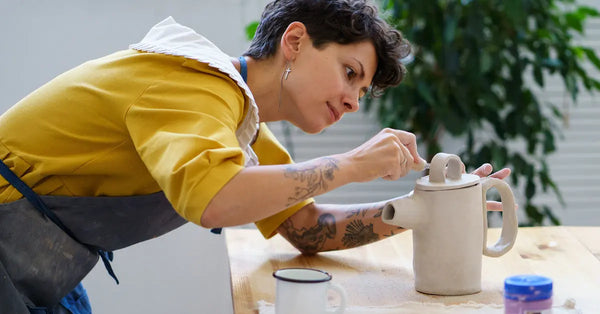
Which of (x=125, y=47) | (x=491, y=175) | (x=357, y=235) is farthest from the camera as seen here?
(x=125, y=47)

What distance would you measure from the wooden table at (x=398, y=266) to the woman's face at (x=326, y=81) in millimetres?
321

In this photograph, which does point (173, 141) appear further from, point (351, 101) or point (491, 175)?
point (491, 175)

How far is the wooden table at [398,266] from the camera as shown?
4.82ft

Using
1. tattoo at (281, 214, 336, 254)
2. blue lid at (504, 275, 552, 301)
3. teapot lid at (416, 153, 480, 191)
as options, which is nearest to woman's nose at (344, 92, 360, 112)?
teapot lid at (416, 153, 480, 191)

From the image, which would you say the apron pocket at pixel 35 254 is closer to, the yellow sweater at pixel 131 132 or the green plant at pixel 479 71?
the yellow sweater at pixel 131 132

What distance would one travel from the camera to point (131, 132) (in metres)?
1.25

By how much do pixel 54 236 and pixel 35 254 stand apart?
0.15ft

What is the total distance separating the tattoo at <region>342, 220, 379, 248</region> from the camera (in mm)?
1780

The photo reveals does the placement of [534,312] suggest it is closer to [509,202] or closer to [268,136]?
[509,202]

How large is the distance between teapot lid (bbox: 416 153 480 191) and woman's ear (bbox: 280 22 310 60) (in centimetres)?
35

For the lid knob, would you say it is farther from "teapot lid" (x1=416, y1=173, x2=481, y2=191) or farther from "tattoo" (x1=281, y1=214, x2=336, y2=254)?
"tattoo" (x1=281, y1=214, x2=336, y2=254)

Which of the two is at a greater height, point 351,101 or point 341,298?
point 351,101

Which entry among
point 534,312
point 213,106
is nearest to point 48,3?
point 213,106

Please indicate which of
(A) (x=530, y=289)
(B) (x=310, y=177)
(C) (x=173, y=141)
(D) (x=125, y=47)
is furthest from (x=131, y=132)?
(D) (x=125, y=47)
